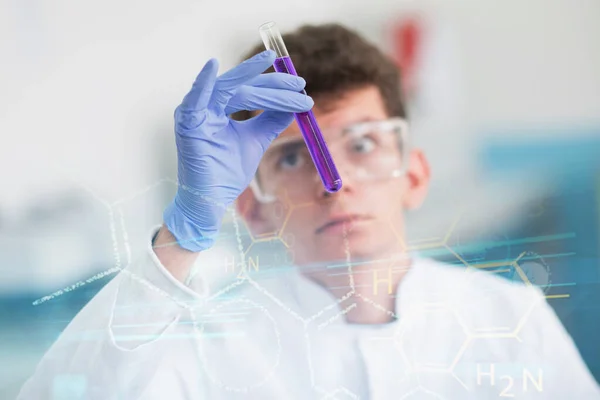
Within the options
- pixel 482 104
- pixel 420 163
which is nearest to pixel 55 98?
pixel 420 163

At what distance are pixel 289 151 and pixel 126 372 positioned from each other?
679mm

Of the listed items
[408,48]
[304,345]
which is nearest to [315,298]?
[304,345]

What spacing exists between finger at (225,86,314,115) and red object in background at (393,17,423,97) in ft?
1.54

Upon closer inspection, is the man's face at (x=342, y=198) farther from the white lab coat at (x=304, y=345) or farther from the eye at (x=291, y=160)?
the white lab coat at (x=304, y=345)

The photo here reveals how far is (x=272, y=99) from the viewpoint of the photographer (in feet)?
3.80

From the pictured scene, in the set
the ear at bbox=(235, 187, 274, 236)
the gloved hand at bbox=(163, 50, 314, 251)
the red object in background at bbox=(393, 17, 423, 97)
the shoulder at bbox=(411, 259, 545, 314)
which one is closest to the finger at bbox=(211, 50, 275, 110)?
the gloved hand at bbox=(163, 50, 314, 251)

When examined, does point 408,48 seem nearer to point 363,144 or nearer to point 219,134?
point 363,144

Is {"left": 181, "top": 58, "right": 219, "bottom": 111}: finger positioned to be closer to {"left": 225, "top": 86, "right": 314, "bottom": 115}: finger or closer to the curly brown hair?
{"left": 225, "top": 86, "right": 314, "bottom": 115}: finger

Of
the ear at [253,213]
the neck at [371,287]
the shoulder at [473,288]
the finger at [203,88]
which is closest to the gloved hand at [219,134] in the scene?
the finger at [203,88]

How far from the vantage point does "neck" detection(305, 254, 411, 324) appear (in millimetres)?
1438

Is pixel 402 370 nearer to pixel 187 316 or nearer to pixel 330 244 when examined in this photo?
pixel 330 244

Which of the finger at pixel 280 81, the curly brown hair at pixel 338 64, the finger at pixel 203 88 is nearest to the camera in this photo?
the finger at pixel 203 88

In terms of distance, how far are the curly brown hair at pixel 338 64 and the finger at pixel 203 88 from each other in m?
0.38

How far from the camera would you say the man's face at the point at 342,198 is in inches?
56.7
